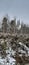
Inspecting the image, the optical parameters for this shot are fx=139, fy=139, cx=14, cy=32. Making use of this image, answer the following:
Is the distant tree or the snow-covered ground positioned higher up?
the distant tree

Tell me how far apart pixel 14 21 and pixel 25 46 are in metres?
0.87

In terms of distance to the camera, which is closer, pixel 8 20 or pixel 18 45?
pixel 18 45

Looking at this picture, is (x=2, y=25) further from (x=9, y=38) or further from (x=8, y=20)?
(x=9, y=38)

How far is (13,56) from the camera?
1.83 m

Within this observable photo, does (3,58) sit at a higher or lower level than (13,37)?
lower

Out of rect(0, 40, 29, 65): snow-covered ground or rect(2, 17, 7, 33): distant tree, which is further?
rect(2, 17, 7, 33): distant tree

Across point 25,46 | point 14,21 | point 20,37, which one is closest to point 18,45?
point 25,46

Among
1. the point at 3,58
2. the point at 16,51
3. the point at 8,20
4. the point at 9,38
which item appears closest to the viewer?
the point at 3,58

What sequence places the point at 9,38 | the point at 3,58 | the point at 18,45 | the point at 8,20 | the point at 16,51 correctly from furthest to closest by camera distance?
the point at 8,20 → the point at 9,38 → the point at 18,45 → the point at 16,51 → the point at 3,58

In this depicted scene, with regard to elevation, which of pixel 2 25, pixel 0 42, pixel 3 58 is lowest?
pixel 3 58

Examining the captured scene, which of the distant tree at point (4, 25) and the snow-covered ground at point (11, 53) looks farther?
the distant tree at point (4, 25)

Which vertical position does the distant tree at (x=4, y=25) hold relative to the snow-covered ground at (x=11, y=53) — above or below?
above

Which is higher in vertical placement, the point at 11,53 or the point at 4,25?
the point at 4,25

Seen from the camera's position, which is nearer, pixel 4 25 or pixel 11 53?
pixel 11 53
